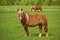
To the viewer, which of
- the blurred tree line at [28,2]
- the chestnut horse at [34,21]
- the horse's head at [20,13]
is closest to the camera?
the blurred tree line at [28,2]

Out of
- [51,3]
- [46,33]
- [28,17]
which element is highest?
[51,3]

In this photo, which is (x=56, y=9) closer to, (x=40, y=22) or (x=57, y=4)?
(x=57, y=4)

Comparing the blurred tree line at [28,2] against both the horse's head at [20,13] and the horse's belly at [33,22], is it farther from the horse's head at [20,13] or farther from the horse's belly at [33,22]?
the horse's belly at [33,22]

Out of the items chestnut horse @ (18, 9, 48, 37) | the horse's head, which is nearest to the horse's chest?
chestnut horse @ (18, 9, 48, 37)

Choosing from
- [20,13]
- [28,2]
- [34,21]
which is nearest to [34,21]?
[34,21]

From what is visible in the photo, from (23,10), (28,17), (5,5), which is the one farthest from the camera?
(28,17)

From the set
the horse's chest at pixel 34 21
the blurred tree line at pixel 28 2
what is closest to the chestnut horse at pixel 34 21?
the horse's chest at pixel 34 21

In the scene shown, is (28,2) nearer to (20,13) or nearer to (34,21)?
(20,13)

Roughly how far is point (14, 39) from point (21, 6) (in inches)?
6.9

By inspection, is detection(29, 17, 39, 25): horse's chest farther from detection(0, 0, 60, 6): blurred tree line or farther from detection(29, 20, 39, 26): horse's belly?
detection(0, 0, 60, 6): blurred tree line

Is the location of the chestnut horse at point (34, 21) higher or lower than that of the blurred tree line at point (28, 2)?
lower

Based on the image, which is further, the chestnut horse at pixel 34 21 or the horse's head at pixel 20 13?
the chestnut horse at pixel 34 21

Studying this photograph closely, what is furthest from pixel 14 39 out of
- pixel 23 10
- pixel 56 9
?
pixel 56 9

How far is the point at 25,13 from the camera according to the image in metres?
1.21
